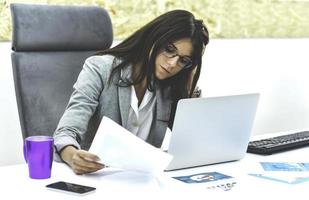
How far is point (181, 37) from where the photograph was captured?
5.47 ft

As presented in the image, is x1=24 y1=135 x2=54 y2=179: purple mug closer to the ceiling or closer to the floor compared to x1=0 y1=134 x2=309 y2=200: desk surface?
closer to the ceiling

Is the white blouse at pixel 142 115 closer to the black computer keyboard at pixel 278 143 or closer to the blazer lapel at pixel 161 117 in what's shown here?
the blazer lapel at pixel 161 117

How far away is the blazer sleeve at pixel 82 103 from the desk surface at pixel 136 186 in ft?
0.34

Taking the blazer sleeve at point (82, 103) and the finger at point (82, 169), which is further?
the blazer sleeve at point (82, 103)

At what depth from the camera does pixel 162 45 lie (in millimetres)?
1671

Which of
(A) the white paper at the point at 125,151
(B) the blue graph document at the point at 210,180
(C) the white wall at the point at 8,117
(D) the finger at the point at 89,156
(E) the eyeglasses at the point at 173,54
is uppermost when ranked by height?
(E) the eyeglasses at the point at 173,54

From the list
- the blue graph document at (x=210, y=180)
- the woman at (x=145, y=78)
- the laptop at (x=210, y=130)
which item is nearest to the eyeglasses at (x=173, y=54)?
the woman at (x=145, y=78)

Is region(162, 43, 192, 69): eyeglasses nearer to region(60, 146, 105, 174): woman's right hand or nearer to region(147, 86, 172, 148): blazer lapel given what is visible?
region(147, 86, 172, 148): blazer lapel

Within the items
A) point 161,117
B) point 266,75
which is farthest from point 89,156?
point 266,75

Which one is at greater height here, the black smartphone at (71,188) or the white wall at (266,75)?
the black smartphone at (71,188)

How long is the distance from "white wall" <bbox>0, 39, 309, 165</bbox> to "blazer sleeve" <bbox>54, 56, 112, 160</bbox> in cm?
124

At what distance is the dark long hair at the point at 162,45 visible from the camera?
168 centimetres

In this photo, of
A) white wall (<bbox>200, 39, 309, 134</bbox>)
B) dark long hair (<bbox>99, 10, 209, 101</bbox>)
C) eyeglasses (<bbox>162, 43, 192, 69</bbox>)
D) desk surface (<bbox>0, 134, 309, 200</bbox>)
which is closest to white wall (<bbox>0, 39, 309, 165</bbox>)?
white wall (<bbox>200, 39, 309, 134</bbox>)

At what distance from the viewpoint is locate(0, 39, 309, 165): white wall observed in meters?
2.95
